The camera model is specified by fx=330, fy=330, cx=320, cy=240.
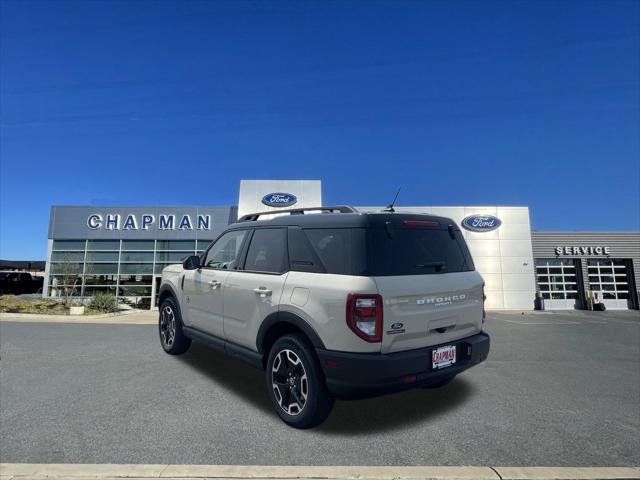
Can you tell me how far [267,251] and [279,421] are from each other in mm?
1685

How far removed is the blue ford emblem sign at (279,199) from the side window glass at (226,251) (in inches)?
633

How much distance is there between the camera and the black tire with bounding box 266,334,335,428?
2.79m

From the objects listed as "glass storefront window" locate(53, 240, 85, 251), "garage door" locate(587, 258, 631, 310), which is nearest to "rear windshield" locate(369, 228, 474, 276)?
"glass storefront window" locate(53, 240, 85, 251)

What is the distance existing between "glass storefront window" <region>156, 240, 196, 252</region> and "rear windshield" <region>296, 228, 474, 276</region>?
19.7 m

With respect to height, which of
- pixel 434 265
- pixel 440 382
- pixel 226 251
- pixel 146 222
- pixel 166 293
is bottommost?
pixel 440 382

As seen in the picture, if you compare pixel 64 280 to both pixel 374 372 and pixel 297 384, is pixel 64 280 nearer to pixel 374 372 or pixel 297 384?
pixel 297 384

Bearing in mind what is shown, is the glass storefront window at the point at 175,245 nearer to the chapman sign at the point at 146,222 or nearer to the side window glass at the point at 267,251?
the chapman sign at the point at 146,222

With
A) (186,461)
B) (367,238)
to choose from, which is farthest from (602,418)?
(186,461)

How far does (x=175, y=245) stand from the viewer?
21391 mm

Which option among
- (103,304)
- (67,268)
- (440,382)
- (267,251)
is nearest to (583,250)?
(440,382)

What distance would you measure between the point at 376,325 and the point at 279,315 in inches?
38.6

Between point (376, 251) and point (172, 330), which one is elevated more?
point (376, 251)

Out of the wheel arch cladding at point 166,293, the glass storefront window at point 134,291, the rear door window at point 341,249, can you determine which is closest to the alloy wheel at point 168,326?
the wheel arch cladding at point 166,293

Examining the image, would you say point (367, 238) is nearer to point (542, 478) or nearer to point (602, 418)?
point (542, 478)
